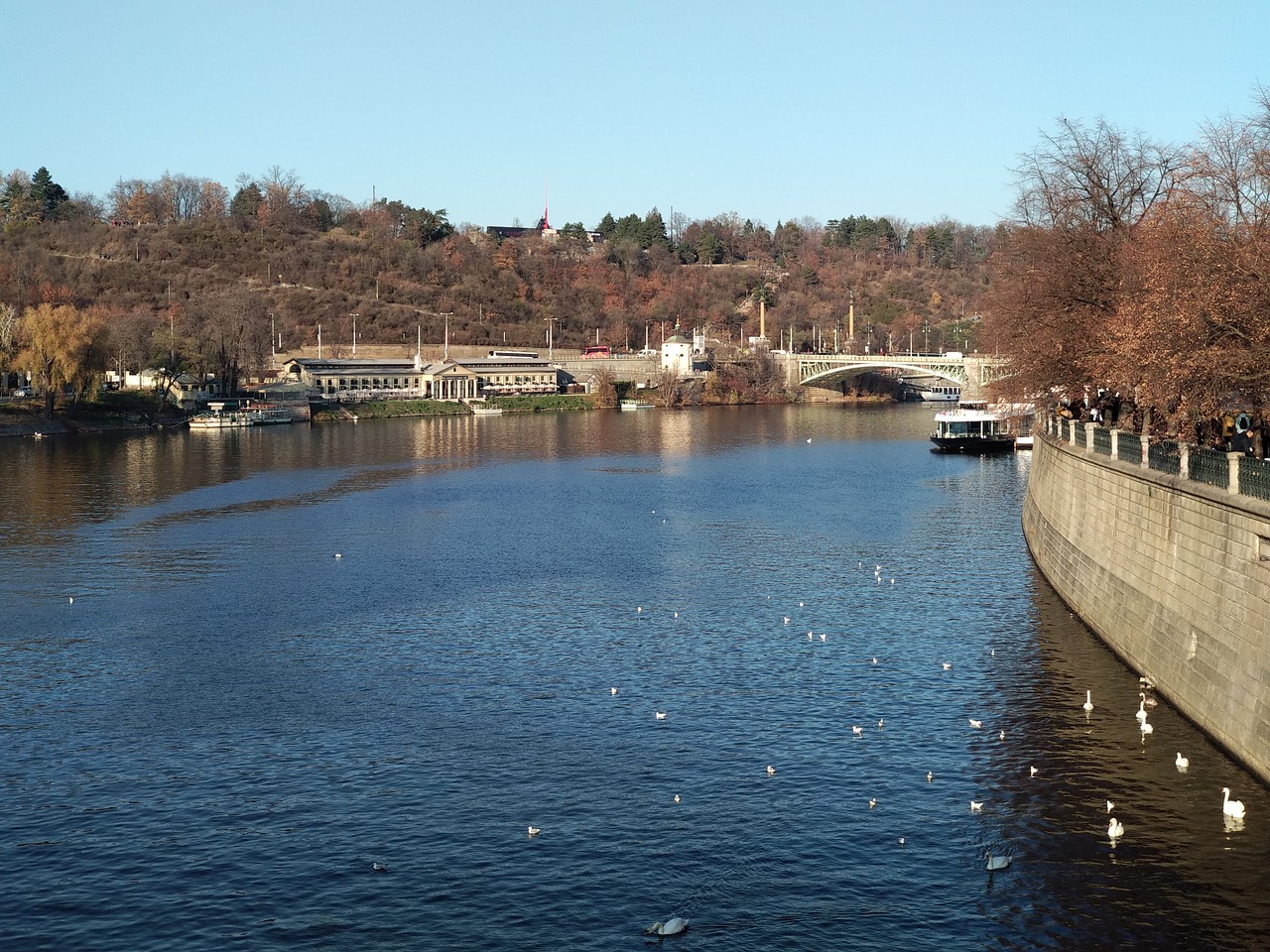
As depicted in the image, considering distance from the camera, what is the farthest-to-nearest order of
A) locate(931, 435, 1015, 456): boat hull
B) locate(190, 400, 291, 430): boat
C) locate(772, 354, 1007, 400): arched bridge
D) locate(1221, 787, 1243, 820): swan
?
locate(772, 354, 1007, 400): arched bridge
locate(190, 400, 291, 430): boat
locate(931, 435, 1015, 456): boat hull
locate(1221, 787, 1243, 820): swan

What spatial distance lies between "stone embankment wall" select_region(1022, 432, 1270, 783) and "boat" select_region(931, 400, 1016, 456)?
208 feet

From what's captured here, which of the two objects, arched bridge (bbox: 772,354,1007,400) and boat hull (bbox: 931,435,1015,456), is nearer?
boat hull (bbox: 931,435,1015,456)

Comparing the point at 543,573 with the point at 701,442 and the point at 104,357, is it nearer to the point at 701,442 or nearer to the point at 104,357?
the point at 701,442

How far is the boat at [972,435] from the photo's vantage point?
107m

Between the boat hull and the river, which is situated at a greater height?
the boat hull

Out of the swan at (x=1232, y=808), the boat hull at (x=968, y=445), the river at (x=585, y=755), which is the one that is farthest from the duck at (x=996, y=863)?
the boat hull at (x=968, y=445)

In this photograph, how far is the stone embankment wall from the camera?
83.0ft

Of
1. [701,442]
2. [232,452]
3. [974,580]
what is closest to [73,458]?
[232,452]

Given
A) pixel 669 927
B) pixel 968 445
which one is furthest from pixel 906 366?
pixel 669 927

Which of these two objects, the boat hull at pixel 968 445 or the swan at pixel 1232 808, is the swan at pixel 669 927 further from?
the boat hull at pixel 968 445

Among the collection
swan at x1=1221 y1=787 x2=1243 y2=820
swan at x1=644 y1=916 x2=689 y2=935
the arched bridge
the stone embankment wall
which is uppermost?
the arched bridge

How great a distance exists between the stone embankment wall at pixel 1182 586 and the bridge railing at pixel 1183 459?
13.9 inches

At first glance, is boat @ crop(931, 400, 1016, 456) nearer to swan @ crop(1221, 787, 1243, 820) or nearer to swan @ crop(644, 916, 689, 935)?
swan @ crop(1221, 787, 1243, 820)

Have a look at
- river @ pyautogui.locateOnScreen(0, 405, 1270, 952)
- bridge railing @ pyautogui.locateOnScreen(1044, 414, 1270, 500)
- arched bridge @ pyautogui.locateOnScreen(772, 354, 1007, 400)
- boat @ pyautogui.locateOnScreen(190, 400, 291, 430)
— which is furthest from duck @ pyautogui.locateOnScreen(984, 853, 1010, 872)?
boat @ pyautogui.locateOnScreen(190, 400, 291, 430)
